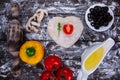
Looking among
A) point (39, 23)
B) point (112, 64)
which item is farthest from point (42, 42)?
point (112, 64)

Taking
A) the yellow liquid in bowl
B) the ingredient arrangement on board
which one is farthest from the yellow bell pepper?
the yellow liquid in bowl

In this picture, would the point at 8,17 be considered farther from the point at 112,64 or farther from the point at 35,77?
the point at 112,64

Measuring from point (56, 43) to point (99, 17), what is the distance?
243 millimetres

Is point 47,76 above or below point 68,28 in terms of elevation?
below

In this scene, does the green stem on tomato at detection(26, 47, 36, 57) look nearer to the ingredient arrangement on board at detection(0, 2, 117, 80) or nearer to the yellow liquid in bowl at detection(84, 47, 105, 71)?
the ingredient arrangement on board at detection(0, 2, 117, 80)

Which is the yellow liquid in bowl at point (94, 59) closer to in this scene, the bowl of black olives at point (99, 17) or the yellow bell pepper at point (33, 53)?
the bowl of black olives at point (99, 17)

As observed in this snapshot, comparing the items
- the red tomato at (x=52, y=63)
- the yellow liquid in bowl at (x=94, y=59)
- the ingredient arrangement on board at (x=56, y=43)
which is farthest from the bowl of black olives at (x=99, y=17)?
the red tomato at (x=52, y=63)

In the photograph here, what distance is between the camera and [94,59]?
1604 mm

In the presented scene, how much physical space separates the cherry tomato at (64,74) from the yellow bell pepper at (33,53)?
0.11 m

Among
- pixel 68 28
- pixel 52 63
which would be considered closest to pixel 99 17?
pixel 68 28

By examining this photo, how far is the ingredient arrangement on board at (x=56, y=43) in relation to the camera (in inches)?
63.3

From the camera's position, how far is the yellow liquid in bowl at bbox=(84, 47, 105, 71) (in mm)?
1603

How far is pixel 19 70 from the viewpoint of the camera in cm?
166

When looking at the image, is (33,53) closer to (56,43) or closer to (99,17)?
(56,43)
